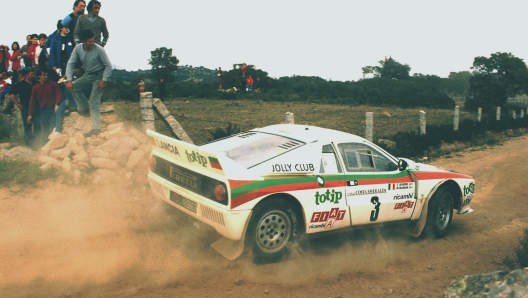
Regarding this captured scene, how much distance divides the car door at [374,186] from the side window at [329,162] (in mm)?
121

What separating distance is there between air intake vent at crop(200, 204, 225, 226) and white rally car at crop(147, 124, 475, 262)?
0.04 feet

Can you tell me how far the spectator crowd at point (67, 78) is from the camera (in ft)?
29.8

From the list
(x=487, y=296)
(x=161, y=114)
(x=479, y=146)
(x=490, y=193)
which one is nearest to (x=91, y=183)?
(x=161, y=114)

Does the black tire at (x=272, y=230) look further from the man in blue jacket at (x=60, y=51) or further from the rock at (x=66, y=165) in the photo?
the man in blue jacket at (x=60, y=51)

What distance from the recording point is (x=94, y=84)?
9.24 metres

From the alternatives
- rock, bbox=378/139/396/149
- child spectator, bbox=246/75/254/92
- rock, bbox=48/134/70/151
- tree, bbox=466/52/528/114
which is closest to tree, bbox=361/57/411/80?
tree, bbox=466/52/528/114

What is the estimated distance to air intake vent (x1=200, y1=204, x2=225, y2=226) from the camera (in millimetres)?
5340

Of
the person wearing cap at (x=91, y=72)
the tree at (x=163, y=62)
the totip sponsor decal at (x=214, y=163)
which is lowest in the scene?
the totip sponsor decal at (x=214, y=163)

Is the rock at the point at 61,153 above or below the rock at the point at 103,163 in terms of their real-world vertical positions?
above

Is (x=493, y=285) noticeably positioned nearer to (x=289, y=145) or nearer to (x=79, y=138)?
(x=289, y=145)

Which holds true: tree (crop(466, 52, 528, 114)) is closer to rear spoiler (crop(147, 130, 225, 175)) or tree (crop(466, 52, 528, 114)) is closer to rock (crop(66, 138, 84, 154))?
rock (crop(66, 138, 84, 154))

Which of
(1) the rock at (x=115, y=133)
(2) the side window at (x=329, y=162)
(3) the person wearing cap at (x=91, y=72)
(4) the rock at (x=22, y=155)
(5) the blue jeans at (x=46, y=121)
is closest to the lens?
(2) the side window at (x=329, y=162)

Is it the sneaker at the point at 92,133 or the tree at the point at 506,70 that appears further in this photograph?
the tree at the point at 506,70

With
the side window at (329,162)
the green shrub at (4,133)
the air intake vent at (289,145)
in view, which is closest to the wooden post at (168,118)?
the air intake vent at (289,145)
